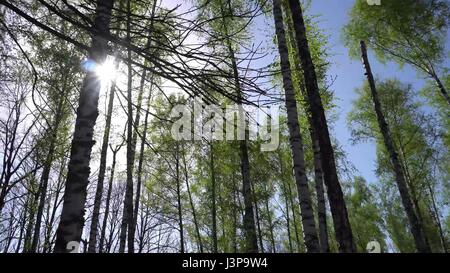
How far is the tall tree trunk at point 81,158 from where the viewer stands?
8.71ft

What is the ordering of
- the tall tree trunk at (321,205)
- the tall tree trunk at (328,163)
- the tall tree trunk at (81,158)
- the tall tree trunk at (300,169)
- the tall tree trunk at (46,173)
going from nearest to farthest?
1. the tall tree trunk at (81,158)
2. the tall tree trunk at (328,163)
3. the tall tree trunk at (300,169)
4. the tall tree trunk at (321,205)
5. the tall tree trunk at (46,173)

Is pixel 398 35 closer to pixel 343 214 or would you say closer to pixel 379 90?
pixel 379 90

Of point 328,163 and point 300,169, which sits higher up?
point 300,169

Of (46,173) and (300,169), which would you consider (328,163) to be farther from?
(46,173)

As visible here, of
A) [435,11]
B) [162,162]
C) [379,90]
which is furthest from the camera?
[379,90]

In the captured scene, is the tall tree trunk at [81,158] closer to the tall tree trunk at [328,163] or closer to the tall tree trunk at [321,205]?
the tall tree trunk at [328,163]

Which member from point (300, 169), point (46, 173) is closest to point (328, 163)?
point (300, 169)

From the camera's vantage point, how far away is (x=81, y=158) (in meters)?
2.88

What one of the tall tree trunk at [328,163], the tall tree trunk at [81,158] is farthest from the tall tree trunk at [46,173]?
the tall tree trunk at [328,163]
